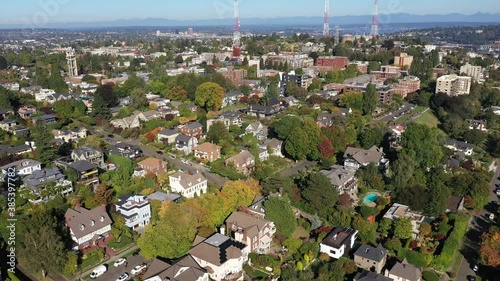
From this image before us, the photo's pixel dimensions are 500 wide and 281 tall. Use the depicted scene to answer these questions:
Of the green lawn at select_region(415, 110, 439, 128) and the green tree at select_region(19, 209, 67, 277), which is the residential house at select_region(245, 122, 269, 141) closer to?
the green lawn at select_region(415, 110, 439, 128)

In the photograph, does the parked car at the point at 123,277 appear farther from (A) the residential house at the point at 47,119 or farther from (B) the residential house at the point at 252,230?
(A) the residential house at the point at 47,119

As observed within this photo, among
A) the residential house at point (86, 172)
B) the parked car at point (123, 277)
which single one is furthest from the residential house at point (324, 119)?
the parked car at point (123, 277)

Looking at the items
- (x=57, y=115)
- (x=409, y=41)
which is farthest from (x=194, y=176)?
(x=409, y=41)

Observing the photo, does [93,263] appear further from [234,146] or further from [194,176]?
[234,146]

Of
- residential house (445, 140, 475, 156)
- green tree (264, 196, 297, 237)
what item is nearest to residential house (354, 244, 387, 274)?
green tree (264, 196, 297, 237)

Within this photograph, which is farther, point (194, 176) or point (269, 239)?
point (194, 176)

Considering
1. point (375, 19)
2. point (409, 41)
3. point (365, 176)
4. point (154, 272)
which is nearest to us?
point (154, 272)

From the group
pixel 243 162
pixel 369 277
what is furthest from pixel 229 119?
pixel 369 277
